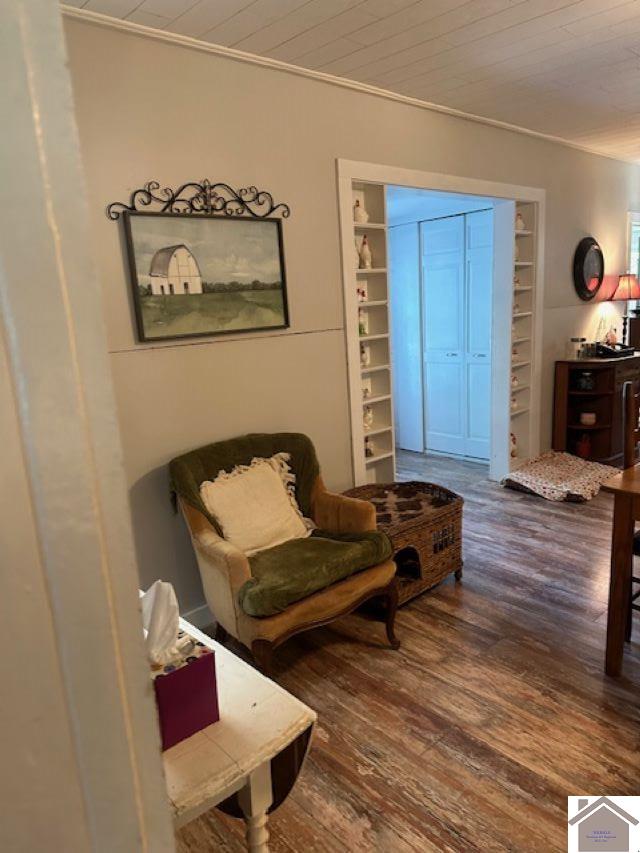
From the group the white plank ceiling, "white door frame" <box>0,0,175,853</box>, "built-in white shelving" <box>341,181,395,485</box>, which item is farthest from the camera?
"built-in white shelving" <box>341,181,395,485</box>

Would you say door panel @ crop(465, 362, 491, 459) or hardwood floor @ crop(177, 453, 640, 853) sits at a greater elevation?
door panel @ crop(465, 362, 491, 459)

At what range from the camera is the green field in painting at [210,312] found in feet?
8.01

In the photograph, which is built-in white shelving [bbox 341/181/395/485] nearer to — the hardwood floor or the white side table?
the hardwood floor

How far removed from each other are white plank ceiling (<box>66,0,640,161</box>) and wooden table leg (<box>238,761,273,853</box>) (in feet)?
8.13

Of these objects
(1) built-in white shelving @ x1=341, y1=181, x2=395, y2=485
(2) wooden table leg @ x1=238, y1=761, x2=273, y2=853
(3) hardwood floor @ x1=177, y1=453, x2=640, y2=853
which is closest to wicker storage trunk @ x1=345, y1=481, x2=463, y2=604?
(3) hardwood floor @ x1=177, y1=453, x2=640, y2=853

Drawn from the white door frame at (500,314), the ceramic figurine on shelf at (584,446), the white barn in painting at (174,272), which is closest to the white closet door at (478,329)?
the white door frame at (500,314)

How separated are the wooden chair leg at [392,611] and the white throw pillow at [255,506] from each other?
1.55ft

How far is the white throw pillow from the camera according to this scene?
2.47 metres

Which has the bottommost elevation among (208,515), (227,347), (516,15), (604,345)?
(208,515)

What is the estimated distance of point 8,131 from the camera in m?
0.41

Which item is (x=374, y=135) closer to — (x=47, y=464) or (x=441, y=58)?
(x=441, y=58)

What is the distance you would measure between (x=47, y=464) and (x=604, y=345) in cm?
543

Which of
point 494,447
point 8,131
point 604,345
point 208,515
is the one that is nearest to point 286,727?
point 8,131

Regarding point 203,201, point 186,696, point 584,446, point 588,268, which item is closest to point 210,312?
point 203,201
